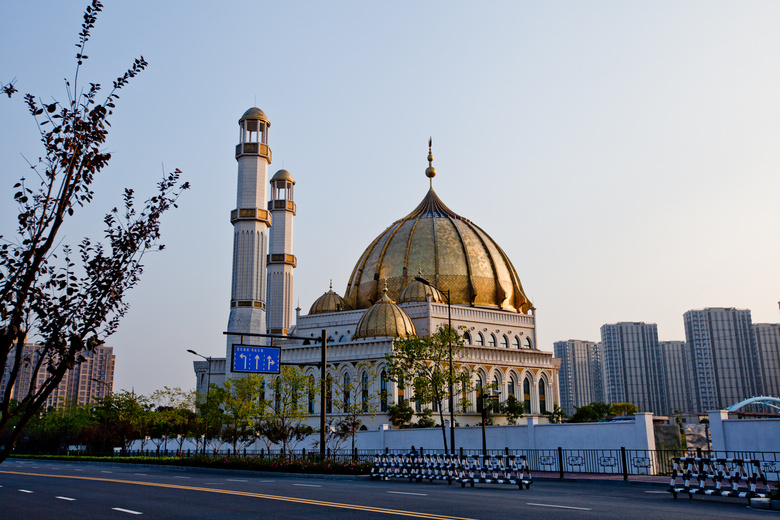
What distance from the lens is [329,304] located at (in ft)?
213

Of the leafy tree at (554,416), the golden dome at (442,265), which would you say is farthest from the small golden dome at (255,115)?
the leafy tree at (554,416)

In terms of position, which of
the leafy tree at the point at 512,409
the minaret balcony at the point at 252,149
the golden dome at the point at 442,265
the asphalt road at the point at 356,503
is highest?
the minaret balcony at the point at 252,149

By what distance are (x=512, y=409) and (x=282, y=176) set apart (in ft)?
101

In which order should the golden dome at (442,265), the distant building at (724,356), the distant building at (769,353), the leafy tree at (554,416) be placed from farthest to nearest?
1. the distant building at (724,356)
2. the distant building at (769,353)
3. the golden dome at (442,265)
4. the leafy tree at (554,416)

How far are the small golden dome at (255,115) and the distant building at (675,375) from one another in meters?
87.2

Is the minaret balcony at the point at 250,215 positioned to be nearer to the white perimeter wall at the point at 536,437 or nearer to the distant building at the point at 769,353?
the white perimeter wall at the point at 536,437

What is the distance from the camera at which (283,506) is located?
45.1 ft

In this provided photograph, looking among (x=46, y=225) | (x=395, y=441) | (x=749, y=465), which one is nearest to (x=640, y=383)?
(x=395, y=441)

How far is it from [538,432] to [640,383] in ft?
320

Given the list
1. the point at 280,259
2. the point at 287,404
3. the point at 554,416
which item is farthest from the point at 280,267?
the point at 554,416

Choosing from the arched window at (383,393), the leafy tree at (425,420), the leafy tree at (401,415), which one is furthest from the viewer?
the arched window at (383,393)

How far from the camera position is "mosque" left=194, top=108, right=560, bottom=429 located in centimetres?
5347

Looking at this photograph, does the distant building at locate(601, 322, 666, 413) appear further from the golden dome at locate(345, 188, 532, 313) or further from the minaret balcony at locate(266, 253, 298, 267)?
the minaret balcony at locate(266, 253, 298, 267)

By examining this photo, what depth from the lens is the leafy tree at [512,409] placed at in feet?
179
